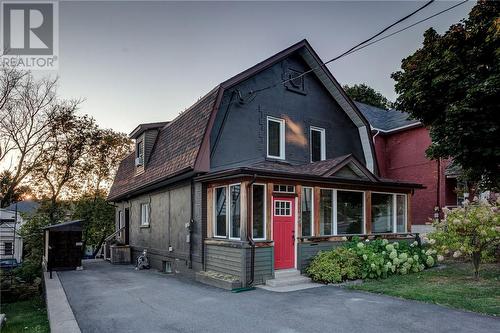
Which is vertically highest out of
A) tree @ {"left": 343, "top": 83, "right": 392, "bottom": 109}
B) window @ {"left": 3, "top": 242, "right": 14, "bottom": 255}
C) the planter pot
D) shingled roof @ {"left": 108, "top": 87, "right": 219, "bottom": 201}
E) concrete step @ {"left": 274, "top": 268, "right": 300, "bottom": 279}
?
tree @ {"left": 343, "top": 83, "right": 392, "bottom": 109}

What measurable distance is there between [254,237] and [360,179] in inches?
175

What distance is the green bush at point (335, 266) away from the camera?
1036 cm

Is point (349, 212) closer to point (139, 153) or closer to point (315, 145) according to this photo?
point (315, 145)

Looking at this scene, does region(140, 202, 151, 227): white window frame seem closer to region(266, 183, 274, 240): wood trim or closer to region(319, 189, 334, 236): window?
region(266, 183, 274, 240): wood trim

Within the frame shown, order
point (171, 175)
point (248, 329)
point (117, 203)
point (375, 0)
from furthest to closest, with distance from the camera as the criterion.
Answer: point (117, 203)
point (171, 175)
point (375, 0)
point (248, 329)

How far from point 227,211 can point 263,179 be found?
4.83 ft

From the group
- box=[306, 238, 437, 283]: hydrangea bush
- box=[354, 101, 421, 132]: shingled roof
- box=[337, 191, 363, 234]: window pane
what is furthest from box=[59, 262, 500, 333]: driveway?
box=[354, 101, 421, 132]: shingled roof

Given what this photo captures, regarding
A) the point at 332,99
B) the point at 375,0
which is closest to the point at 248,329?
the point at 375,0

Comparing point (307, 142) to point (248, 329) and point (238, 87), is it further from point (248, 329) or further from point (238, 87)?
point (248, 329)

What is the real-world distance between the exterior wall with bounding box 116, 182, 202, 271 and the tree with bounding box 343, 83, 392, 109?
2780 cm

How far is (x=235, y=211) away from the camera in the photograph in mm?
10820

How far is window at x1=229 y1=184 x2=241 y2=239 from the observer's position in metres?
10.7

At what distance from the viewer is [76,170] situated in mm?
25500

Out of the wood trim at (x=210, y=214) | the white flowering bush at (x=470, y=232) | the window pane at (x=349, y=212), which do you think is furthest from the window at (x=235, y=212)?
the white flowering bush at (x=470, y=232)
